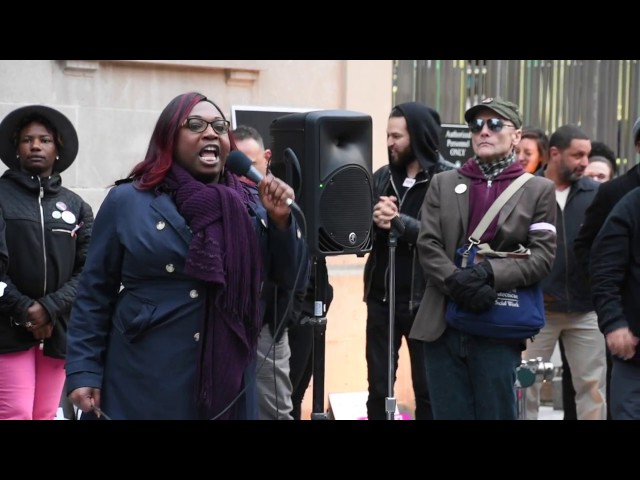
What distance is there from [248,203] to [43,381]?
8.68ft

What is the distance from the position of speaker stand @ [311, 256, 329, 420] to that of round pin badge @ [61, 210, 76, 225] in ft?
6.32

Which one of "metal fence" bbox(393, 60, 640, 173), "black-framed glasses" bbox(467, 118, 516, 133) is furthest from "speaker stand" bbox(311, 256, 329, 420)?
"metal fence" bbox(393, 60, 640, 173)

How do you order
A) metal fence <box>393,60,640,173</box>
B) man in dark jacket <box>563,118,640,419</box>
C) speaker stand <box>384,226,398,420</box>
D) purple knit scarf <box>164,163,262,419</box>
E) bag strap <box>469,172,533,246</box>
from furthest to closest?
metal fence <box>393,60,640,173</box> → man in dark jacket <box>563,118,640,419</box> → speaker stand <box>384,226,398,420</box> → bag strap <box>469,172,533,246</box> → purple knit scarf <box>164,163,262,419</box>

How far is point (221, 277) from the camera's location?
4.33m

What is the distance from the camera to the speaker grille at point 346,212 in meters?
5.41

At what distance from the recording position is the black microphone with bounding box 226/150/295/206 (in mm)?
4289

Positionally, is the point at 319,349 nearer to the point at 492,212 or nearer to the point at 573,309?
the point at 492,212

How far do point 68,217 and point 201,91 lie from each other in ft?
10.5

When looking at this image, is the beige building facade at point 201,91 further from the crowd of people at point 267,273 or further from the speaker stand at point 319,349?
the speaker stand at point 319,349

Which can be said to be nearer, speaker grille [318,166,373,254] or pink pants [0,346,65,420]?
speaker grille [318,166,373,254]

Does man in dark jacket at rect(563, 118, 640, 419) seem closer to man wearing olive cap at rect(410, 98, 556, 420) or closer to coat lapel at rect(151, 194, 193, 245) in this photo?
man wearing olive cap at rect(410, 98, 556, 420)

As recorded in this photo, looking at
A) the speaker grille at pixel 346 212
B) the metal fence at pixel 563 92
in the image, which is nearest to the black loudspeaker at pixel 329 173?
the speaker grille at pixel 346 212

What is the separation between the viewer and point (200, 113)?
14.9 ft

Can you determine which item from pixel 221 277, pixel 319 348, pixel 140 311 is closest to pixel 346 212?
pixel 319 348
